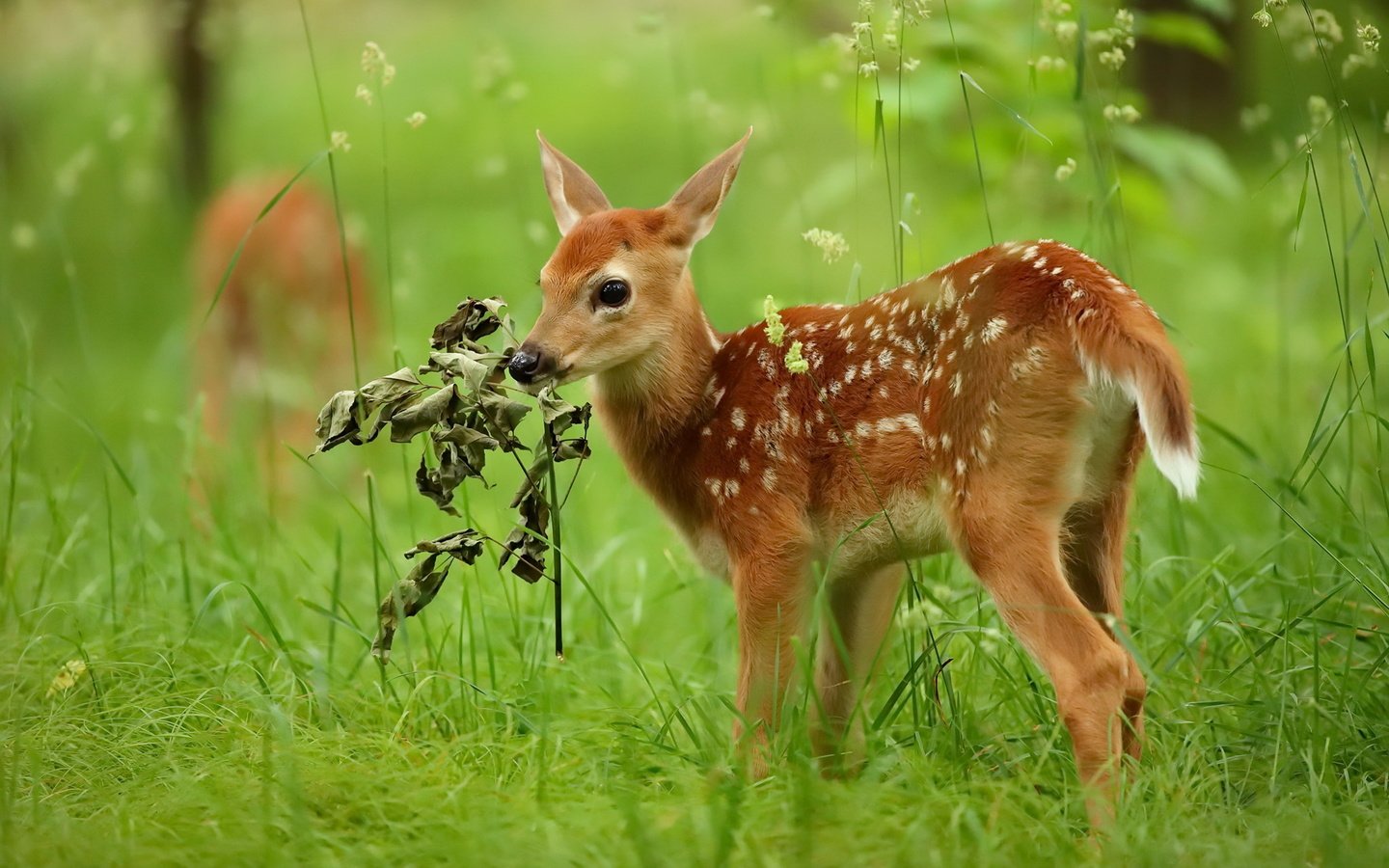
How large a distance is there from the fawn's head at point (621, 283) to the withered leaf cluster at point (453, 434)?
24 centimetres

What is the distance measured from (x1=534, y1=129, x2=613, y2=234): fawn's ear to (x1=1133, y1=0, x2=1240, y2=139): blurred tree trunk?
5958 millimetres

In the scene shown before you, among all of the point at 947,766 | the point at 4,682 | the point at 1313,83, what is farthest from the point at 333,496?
the point at 1313,83

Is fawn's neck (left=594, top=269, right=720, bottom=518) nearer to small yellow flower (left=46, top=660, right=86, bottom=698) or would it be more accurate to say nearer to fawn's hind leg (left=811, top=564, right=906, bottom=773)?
fawn's hind leg (left=811, top=564, right=906, bottom=773)

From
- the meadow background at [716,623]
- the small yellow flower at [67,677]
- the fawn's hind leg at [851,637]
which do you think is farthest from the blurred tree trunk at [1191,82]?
the small yellow flower at [67,677]

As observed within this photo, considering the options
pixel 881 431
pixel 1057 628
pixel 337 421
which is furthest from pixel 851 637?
pixel 337 421

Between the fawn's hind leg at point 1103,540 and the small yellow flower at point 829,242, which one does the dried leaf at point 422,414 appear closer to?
the small yellow flower at point 829,242

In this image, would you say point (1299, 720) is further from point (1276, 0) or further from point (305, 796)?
point (305, 796)

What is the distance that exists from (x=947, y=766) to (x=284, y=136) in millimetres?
12281

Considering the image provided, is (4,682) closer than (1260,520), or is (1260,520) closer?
(4,682)

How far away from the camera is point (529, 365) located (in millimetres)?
3686

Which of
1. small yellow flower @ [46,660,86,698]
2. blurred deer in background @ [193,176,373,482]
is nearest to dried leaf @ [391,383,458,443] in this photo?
small yellow flower @ [46,660,86,698]

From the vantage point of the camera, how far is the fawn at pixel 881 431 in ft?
10.3

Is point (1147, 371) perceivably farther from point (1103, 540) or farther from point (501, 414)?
point (501, 414)

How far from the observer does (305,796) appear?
315 cm
